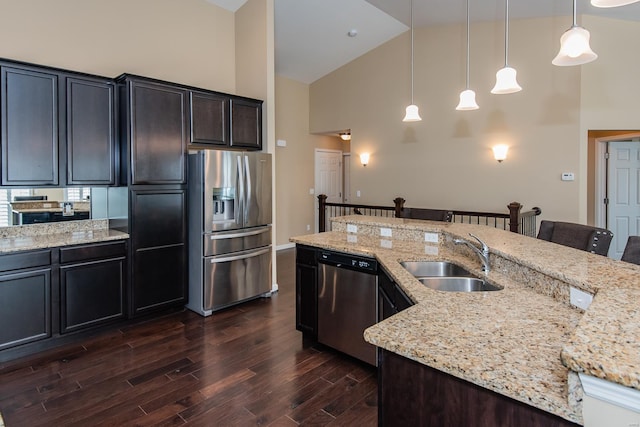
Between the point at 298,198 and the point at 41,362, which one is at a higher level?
the point at 298,198

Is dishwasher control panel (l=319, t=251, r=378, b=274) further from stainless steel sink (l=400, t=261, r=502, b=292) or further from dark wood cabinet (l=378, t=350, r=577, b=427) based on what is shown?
dark wood cabinet (l=378, t=350, r=577, b=427)

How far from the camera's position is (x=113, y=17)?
4.03 m

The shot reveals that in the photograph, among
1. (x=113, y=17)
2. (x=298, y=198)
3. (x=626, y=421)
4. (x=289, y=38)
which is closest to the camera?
(x=626, y=421)

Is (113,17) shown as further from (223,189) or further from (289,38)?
(289,38)

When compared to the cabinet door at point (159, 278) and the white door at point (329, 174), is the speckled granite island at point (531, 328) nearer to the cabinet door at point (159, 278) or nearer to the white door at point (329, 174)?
the cabinet door at point (159, 278)

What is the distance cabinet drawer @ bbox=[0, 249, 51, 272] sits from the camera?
2.93 metres

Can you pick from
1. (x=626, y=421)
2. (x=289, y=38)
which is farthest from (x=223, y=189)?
(x=626, y=421)

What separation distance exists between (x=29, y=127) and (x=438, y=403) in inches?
145

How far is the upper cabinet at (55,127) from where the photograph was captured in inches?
121

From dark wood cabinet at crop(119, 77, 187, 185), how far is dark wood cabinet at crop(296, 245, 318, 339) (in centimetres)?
170

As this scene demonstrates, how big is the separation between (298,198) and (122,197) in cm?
448

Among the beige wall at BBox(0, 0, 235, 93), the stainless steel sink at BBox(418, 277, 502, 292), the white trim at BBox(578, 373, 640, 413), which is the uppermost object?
the beige wall at BBox(0, 0, 235, 93)

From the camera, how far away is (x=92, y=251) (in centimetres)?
340

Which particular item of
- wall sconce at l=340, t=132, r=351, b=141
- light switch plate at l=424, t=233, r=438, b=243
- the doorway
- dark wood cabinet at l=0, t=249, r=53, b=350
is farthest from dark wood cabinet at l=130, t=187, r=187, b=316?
the doorway
